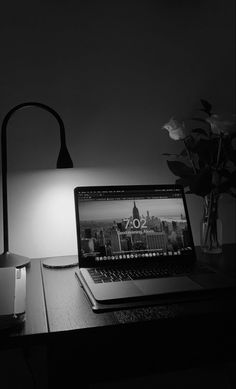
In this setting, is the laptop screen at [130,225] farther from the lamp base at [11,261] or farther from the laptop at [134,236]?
the lamp base at [11,261]

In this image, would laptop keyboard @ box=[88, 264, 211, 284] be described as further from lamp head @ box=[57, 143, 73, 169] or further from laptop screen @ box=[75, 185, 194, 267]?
lamp head @ box=[57, 143, 73, 169]

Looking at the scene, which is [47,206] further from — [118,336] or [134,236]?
[118,336]

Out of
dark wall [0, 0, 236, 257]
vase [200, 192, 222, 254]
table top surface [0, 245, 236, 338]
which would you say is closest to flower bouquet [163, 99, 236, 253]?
vase [200, 192, 222, 254]

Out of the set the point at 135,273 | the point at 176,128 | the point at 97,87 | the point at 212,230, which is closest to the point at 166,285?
the point at 135,273

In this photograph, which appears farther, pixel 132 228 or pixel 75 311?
pixel 132 228

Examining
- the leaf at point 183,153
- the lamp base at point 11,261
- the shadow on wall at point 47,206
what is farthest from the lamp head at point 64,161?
the leaf at point 183,153

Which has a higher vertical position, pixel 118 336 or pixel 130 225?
pixel 130 225

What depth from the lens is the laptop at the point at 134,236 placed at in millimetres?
1019

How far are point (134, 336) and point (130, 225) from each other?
0.43 meters

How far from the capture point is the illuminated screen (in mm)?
1121

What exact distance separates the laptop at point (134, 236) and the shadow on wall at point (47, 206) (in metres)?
0.15

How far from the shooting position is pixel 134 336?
0.80 meters

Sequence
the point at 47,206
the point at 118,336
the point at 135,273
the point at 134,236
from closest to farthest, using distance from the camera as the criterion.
A: 1. the point at 118,336
2. the point at 135,273
3. the point at 134,236
4. the point at 47,206

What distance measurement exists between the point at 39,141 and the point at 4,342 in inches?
29.6
